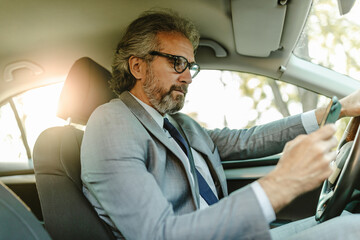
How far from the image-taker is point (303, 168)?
0.90 m

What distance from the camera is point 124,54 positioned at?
1736mm

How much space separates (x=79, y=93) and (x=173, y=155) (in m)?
0.59

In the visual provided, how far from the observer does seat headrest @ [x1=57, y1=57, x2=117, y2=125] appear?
1.63 meters

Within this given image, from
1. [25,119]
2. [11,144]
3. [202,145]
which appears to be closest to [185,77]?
[202,145]

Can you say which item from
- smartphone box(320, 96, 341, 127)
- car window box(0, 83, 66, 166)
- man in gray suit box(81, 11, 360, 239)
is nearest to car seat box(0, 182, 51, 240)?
man in gray suit box(81, 11, 360, 239)

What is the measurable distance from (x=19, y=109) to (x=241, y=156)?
1.77m

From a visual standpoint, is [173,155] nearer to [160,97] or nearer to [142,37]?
[160,97]

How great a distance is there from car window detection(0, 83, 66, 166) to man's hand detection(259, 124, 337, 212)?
1778 millimetres

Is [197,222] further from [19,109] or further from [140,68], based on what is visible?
[19,109]

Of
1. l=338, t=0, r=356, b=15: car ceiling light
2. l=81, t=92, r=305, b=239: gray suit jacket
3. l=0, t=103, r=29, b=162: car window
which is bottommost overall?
l=0, t=103, r=29, b=162: car window

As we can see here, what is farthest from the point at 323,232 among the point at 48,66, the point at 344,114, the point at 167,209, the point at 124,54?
the point at 48,66

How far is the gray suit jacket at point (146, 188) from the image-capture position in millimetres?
925

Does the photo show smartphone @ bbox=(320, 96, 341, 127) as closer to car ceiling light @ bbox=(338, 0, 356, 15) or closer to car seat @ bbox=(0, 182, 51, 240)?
car ceiling light @ bbox=(338, 0, 356, 15)

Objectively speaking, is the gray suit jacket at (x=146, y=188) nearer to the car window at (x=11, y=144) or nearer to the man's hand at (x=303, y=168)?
the man's hand at (x=303, y=168)
